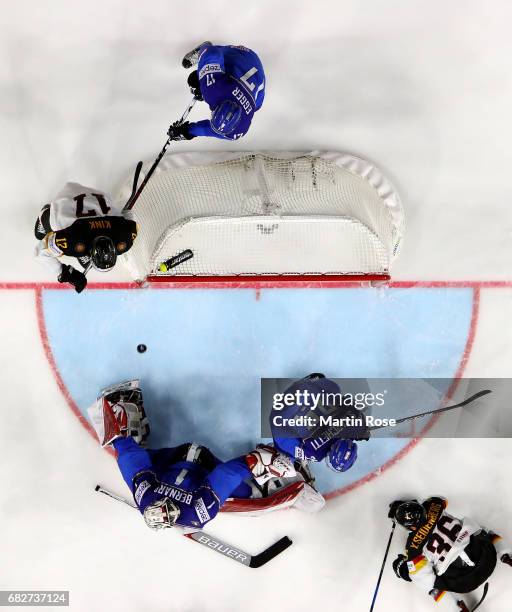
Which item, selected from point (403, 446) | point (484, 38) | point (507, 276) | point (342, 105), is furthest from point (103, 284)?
point (484, 38)

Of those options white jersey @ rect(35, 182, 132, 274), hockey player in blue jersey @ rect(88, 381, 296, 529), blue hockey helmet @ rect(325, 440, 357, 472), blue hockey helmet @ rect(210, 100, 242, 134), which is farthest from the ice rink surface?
blue hockey helmet @ rect(210, 100, 242, 134)

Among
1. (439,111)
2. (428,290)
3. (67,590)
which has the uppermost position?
(439,111)

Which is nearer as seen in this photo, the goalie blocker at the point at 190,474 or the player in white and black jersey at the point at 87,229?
the player in white and black jersey at the point at 87,229

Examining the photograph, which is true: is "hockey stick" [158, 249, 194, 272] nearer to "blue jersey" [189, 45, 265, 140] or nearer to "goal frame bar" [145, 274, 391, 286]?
"goal frame bar" [145, 274, 391, 286]

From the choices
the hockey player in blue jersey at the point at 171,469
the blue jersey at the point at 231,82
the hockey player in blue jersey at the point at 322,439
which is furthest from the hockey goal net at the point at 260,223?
the hockey player in blue jersey at the point at 171,469

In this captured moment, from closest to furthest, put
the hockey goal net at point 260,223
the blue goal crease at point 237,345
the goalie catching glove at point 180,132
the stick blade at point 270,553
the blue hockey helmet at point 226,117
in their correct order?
the blue hockey helmet at point 226,117 → the goalie catching glove at point 180,132 → the hockey goal net at point 260,223 → the blue goal crease at point 237,345 → the stick blade at point 270,553

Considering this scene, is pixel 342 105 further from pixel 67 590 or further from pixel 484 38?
pixel 67 590
